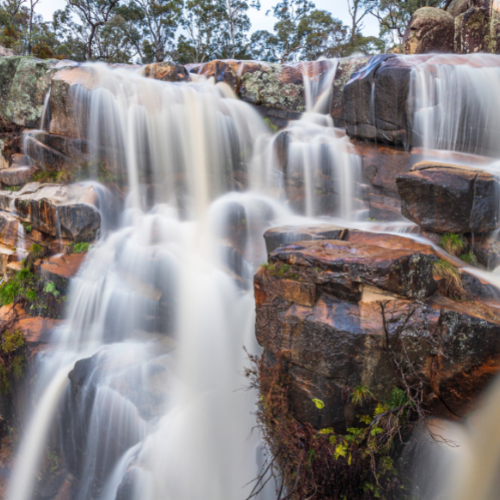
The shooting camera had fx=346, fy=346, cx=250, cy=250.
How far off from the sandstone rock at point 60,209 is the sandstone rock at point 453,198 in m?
6.46

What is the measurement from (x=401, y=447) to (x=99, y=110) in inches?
371

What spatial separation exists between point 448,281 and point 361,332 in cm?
141

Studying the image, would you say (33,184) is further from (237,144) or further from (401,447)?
(401,447)

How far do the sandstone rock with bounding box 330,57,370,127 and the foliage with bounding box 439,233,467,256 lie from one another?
5860 mm

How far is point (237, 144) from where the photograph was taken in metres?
9.69

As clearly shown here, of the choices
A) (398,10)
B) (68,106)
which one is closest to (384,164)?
(68,106)

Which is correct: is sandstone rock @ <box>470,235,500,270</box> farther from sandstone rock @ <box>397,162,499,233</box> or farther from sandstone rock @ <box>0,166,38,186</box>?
sandstone rock @ <box>0,166,38,186</box>

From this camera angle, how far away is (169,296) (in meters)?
6.38

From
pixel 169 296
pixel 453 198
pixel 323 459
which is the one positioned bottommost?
pixel 323 459

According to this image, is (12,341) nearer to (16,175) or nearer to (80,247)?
(80,247)

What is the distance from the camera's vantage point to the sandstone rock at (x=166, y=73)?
438 inches

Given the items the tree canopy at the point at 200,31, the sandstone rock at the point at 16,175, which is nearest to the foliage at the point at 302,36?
the tree canopy at the point at 200,31

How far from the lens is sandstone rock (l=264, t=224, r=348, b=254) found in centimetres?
546

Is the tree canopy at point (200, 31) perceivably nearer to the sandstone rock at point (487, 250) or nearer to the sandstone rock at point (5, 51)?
the sandstone rock at point (5, 51)
